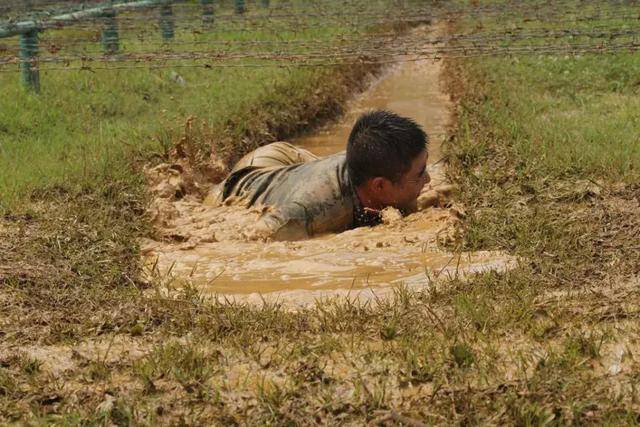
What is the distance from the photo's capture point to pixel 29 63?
31.5ft

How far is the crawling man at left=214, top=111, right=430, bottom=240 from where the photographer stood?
5.86 m

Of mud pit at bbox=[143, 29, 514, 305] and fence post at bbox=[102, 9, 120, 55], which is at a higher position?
fence post at bbox=[102, 9, 120, 55]

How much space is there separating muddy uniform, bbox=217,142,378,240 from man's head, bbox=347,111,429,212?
116mm

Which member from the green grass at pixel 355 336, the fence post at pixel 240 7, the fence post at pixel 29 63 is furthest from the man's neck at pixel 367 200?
the fence post at pixel 240 7

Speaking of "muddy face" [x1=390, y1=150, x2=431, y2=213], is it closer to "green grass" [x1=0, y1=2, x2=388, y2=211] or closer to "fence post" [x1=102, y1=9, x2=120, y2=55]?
"green grass" [x1=0, y1=2, x2=388, y2=211]

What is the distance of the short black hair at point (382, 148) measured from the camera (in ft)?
19.3

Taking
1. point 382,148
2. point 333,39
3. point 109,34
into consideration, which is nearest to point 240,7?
point 333,39

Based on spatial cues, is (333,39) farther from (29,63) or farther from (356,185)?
(356,185)

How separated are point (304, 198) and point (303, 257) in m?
0.67

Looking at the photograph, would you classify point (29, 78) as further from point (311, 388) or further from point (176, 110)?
point (311, 388)

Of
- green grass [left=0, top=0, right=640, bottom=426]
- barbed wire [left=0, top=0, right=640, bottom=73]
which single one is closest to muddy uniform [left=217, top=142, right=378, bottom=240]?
green grass [left=0, top=0, right=640, bottom=426]

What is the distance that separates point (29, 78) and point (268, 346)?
21.7ft

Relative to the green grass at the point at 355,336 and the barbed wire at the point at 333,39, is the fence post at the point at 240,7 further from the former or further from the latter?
the green grass at the point at 355,336

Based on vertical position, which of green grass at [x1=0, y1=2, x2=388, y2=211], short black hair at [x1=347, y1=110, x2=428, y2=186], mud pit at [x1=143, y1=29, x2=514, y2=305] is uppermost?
short black hair at [x1=347, y1=110, x2=428, y2=186]
